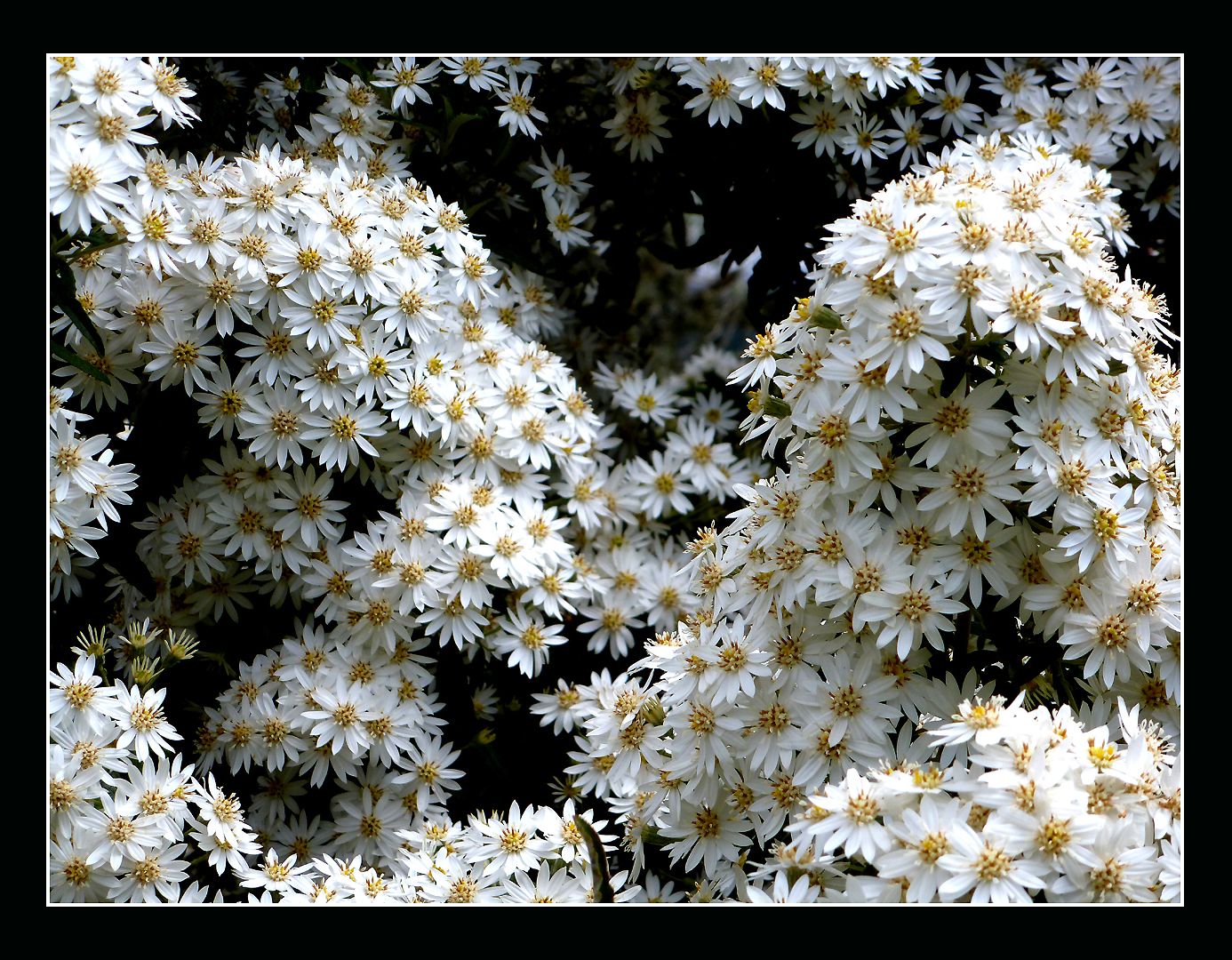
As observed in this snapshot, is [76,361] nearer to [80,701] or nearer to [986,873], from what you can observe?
[80,701]

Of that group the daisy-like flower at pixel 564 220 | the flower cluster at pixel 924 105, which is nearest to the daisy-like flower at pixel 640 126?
the flower cluster at pixel 924 105

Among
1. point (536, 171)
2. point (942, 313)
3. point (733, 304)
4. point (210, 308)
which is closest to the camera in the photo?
point (942, 313)

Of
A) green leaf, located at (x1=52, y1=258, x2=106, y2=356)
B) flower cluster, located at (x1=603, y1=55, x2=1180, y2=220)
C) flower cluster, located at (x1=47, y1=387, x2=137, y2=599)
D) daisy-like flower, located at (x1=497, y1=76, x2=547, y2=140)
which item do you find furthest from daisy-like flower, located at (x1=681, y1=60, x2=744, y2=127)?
flower cluster, located at (x1=47, y1=387, x2=137, y2=599)

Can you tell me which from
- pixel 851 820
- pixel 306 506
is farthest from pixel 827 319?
pixel 306 506

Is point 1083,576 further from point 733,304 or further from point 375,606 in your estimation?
point 733,304

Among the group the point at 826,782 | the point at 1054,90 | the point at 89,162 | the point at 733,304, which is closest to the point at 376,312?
the point at 89,162

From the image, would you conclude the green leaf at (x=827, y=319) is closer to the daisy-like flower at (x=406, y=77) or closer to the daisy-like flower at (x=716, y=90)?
the daisy-like flower at (x=716, y=90)
